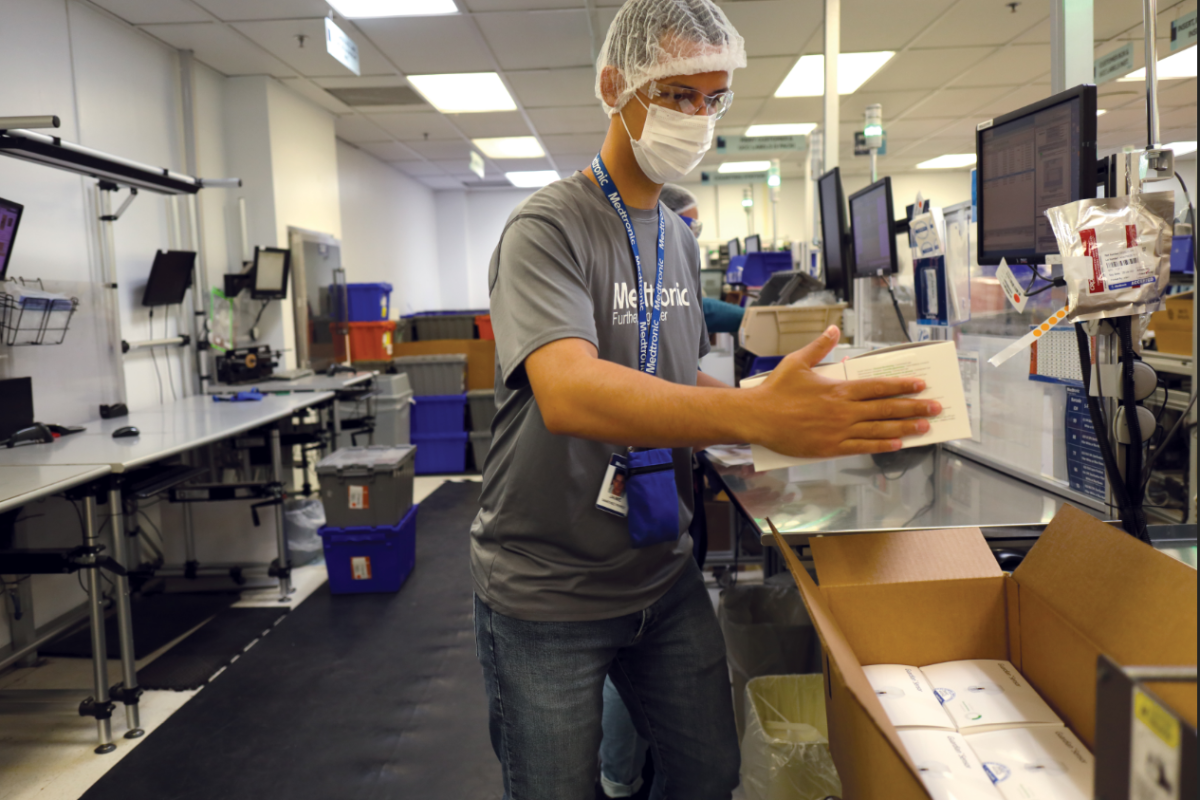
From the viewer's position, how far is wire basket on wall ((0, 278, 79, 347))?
2.94 m

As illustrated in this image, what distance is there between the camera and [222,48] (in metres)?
4.58

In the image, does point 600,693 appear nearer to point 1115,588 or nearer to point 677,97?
point 1115,588

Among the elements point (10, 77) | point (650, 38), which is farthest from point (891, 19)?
point (10, 77)

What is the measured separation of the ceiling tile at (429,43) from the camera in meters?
4.36

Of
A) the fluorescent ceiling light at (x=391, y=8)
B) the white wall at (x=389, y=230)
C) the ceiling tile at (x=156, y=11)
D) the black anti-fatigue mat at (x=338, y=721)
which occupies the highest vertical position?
the fluorescent ceiling light at (x=391, y=8)

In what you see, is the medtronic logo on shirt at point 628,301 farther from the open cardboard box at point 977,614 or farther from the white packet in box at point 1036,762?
the white packet in box at point 1036,762

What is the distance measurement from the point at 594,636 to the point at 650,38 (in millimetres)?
888

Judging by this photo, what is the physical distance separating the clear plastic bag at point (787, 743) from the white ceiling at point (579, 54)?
9.88ft

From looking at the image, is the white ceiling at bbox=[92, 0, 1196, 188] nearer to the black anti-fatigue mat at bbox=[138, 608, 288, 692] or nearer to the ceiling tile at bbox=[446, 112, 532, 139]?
the ceiling tile at bbox=[446, 112, 532, 139]

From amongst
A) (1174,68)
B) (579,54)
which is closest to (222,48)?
(579,54)

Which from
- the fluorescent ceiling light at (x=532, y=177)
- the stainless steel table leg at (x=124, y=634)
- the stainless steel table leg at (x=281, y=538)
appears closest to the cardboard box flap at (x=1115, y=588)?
the stainless steel table leg at (x=124, y=634)

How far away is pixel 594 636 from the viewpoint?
111 cm

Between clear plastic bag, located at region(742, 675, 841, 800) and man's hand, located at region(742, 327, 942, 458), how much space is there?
81cm

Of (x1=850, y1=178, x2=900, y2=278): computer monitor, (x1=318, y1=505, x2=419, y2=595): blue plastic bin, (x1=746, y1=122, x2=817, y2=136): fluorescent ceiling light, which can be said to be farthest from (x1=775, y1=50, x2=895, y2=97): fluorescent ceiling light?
(x1=318, y1=505, x2=419, y2=595): blue plastic bin
